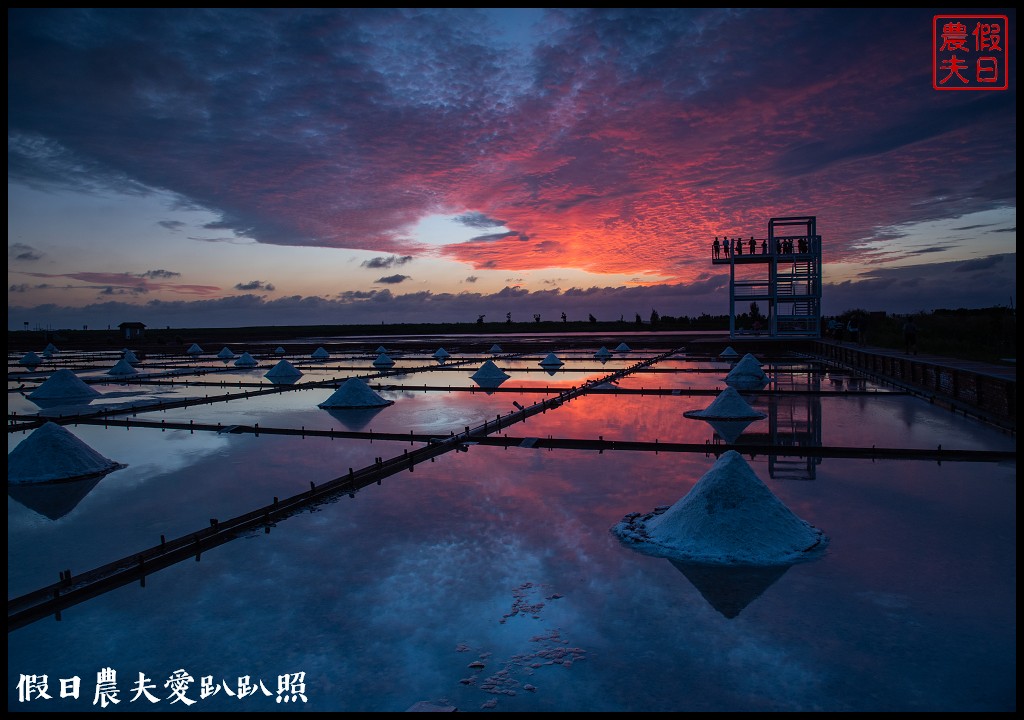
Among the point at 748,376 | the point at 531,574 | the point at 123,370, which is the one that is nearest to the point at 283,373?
the point at 123,370

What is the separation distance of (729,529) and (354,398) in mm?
10499

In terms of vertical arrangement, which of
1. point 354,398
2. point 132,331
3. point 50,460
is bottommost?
point 50,460

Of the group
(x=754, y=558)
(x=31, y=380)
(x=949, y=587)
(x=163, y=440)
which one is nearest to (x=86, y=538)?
(x=163, y=440)

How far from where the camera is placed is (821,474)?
7289mm

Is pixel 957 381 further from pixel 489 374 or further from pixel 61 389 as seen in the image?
pixel 61 389

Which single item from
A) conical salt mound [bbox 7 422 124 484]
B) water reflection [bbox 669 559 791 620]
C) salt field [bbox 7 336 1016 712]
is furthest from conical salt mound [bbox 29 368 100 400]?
water reflection [bbox 669 559 791 620]

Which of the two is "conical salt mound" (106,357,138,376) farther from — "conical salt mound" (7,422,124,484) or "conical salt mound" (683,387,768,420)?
"conical salt mound" (683,387,768,420)

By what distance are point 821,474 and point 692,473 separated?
157 cm

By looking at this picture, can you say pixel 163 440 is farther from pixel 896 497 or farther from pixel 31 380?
pixel 31 380

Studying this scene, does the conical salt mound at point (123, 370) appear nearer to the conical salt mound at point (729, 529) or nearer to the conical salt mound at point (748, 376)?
the conical salt mound at point (748, 376)

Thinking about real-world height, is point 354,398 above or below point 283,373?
below

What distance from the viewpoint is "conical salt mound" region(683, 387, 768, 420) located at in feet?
37.0

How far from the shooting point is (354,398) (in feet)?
45.2

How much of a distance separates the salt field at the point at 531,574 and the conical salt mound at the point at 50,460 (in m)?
0.05
